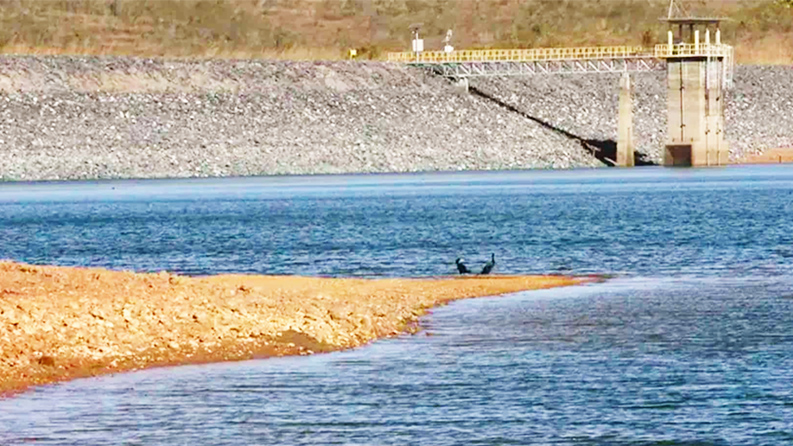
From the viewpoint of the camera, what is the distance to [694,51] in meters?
117

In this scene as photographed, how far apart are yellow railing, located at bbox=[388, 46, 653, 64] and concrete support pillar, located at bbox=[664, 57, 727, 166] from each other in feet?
12.1

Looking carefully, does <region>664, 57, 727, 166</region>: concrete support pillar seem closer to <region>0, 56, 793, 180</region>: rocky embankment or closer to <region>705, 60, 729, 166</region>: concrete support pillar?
<region>705, 60, 729, 166</region>: concrete support pillar

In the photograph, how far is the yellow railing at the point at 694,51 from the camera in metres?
117

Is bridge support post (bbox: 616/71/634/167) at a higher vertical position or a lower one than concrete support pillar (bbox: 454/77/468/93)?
lower

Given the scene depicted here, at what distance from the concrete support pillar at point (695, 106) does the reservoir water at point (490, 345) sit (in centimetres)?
4483

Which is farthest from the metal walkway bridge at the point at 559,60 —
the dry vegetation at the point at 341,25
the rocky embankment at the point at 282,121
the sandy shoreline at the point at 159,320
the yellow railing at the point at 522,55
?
the sandy shoreline at the point at 159,320

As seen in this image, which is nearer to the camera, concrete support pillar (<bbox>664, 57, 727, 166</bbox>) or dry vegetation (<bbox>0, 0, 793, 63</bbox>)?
concrete support pillar (<bbox>664, 57, 727, 166</bbox>)

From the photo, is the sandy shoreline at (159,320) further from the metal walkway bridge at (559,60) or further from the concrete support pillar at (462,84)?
the concrete support pillar at (462,84)

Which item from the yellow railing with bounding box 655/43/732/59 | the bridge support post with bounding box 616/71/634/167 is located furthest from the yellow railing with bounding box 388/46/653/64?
the bridge support post with bounding box 616/71/634/167

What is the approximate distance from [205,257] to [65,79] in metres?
66.9

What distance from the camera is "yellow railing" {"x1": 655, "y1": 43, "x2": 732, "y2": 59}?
383 feet

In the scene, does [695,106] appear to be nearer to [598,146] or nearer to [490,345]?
[598,146]

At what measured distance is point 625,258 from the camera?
48250 millimetres

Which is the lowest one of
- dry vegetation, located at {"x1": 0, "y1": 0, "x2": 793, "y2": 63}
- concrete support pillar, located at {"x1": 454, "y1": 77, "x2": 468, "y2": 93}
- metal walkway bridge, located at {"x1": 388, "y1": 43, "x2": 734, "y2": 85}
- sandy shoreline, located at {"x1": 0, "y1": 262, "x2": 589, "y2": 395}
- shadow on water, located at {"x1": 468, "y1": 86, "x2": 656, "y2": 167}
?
shadow on water, located at {"x1": 468, "y1": 86, "x2": 656, "y2": 167}
